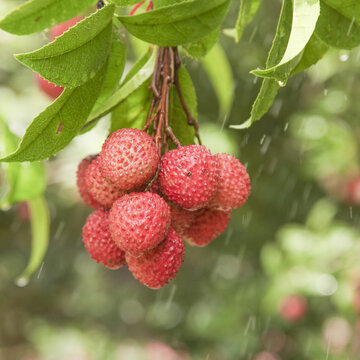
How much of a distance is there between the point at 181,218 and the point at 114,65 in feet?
1.11

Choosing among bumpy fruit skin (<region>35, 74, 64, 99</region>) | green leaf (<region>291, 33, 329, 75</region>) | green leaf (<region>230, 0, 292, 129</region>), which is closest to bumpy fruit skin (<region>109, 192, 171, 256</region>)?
green leaf (<region>230, 0, 292, 129</region>)

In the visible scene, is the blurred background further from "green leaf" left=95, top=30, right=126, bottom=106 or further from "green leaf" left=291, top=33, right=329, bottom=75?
"green leaf" left=291, top=33, right=329, bottom=75

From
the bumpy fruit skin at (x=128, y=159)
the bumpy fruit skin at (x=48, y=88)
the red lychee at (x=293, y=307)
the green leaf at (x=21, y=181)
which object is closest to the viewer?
the bumpy fruit skin at (x=128, y=159)

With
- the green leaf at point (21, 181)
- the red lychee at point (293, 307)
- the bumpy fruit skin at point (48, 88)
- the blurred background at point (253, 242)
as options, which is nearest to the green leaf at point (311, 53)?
the green leaf at point (21, 181)

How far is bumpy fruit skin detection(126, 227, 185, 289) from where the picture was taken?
0.94 metres

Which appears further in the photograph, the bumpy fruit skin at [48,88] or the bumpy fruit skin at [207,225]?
the bumpy fruit skin at [48,88]

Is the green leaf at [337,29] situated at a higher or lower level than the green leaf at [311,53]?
higher

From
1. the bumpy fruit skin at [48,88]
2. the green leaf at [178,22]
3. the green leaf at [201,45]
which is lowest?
the bumpy fruit skin at [48,88]

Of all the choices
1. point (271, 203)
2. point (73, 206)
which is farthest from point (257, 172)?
point (73, 206)

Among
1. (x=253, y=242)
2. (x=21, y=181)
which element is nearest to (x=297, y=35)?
(x=21, y=181)

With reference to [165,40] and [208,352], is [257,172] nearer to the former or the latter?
[208,352]

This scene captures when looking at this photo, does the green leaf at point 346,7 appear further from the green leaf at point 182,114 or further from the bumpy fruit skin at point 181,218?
the bumpy fruit skin at point 181,218

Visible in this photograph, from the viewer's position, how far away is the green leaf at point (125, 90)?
92 cm

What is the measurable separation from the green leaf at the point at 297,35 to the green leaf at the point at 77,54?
0.91 ft
